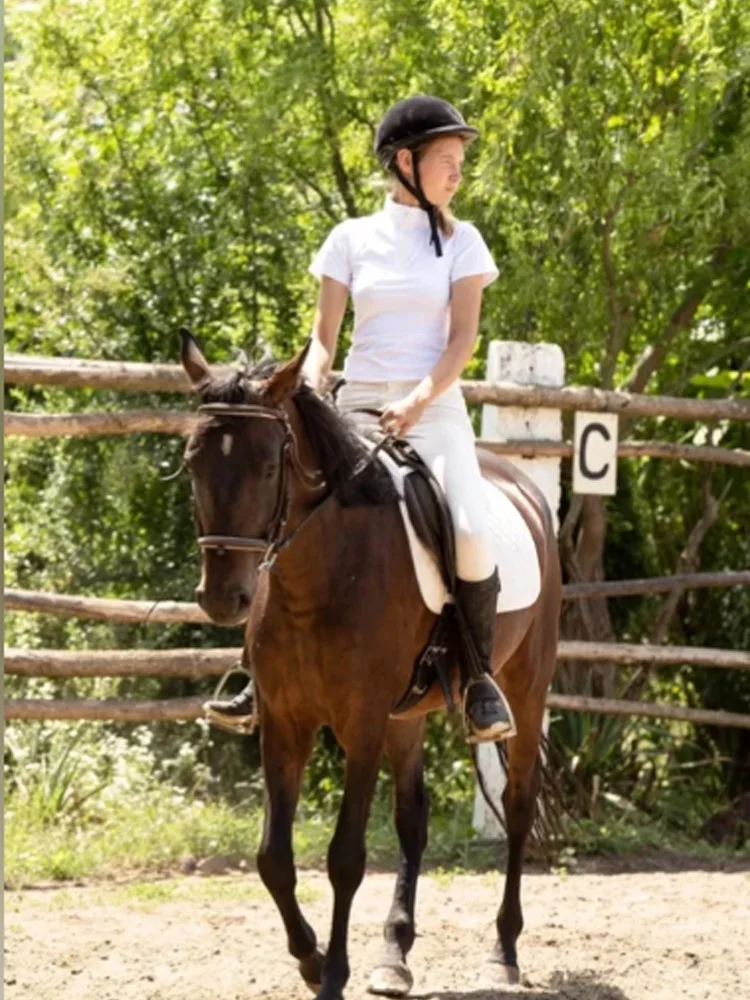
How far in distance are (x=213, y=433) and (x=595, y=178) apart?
4.58 meters

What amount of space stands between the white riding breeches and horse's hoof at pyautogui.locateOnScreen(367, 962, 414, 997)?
115 cm

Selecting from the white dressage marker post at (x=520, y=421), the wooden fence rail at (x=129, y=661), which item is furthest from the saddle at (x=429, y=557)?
the white dressage marker post at (x=520, y=421)

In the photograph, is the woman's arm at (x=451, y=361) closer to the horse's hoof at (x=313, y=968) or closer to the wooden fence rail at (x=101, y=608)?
the horse's hoof at (x=313, y=968)

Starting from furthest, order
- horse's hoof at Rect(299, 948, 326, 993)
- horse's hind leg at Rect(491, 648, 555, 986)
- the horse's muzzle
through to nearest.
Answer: horse's hind leg at Rect(491, 648, 555, 986) < horse's hoof at Rect(299, 948, 326, 993) < the horse's muzzle

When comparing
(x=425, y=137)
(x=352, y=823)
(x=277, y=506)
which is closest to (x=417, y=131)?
(x=425, y=137)

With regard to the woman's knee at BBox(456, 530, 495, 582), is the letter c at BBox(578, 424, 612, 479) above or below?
above

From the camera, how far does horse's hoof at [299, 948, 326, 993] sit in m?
5.04

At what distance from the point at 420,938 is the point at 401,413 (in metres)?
2.07

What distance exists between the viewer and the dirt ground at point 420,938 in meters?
5.43

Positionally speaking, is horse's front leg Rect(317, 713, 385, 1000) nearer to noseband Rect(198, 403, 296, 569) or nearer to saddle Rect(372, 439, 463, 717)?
saddle Rect(372, 439, 463, 717)

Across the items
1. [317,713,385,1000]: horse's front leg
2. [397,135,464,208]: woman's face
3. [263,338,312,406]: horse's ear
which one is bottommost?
[317,713,385,1000]: horse's front leg

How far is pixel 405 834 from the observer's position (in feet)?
19.2

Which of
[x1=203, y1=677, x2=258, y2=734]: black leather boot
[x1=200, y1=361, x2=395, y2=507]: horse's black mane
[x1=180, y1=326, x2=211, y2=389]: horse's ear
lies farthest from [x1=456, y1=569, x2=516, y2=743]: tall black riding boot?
[x1=180, y1=326, x2=211, y2=389]: horse's ear

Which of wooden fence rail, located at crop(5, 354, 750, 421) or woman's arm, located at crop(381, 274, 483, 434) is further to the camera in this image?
wooden fence rail, located at crop(5, 354, 750, 421)
